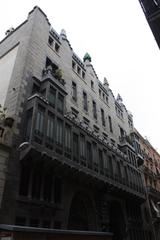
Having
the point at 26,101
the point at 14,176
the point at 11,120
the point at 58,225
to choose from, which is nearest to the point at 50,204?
the point at 58,225

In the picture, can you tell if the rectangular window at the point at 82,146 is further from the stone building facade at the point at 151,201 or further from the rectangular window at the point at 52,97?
the stone building facade at the point at 151,201

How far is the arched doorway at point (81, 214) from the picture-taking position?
15944 millimetres

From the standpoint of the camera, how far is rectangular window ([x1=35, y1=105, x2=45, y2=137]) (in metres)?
13.7

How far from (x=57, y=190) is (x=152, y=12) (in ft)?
38.7

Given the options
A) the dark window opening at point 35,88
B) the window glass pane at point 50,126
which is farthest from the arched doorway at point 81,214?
the dark window opening at point 35,88

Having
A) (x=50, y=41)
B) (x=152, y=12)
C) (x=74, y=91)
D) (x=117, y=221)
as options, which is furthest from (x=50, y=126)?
(x=117, y=221)

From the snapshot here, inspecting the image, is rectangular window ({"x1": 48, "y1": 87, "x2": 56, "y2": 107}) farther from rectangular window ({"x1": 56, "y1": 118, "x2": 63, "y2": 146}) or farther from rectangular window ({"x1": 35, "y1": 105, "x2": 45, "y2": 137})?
rectangular window ({"x1": 35, "y1": 105, "x2": 45, "y2": 137})

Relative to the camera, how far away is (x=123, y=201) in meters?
22.3

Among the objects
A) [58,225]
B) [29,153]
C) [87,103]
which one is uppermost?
[87,103]

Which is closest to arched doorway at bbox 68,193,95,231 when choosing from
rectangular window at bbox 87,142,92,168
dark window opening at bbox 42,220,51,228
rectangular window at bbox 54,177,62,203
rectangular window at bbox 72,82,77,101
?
rectangular window at bbox 54,177,62,203

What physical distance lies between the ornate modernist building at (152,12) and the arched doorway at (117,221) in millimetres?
16994

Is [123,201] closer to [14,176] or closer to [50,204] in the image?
[50,204]

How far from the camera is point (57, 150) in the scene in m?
14.6

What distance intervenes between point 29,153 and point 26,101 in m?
4.13
